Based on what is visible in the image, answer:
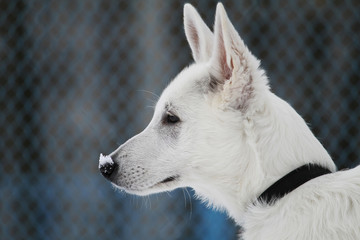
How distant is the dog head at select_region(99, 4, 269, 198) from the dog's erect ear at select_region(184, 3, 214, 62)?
151 millimetres

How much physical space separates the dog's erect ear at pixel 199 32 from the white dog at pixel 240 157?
0.15 meters

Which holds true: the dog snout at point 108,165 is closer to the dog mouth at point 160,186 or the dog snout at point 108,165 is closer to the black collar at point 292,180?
the dog mouth at point 160,186

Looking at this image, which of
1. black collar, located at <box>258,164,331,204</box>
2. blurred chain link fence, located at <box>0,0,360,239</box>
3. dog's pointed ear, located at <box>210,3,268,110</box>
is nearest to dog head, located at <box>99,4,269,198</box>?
dog's pointed ear, located at <box>210,3,268,110</box>

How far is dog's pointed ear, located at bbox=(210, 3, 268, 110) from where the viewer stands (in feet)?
5.93

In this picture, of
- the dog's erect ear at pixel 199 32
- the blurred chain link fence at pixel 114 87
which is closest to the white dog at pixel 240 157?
the dog's erect ear at pixel 199 32

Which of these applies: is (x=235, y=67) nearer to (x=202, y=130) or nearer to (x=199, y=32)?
(x=202, y=130)

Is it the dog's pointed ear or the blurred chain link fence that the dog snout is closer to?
the dog's pointed ear

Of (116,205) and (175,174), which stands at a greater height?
(175,174)

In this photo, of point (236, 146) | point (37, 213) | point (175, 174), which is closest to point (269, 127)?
point (236, 146)

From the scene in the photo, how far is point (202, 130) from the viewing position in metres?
1.96

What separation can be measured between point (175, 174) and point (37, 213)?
2.95 meters

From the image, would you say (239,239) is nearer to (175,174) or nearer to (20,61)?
(175,174)

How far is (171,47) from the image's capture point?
182 inches

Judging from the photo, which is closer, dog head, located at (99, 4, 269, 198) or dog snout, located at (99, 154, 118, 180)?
dog head, located at (99, 4, 269, 198)
